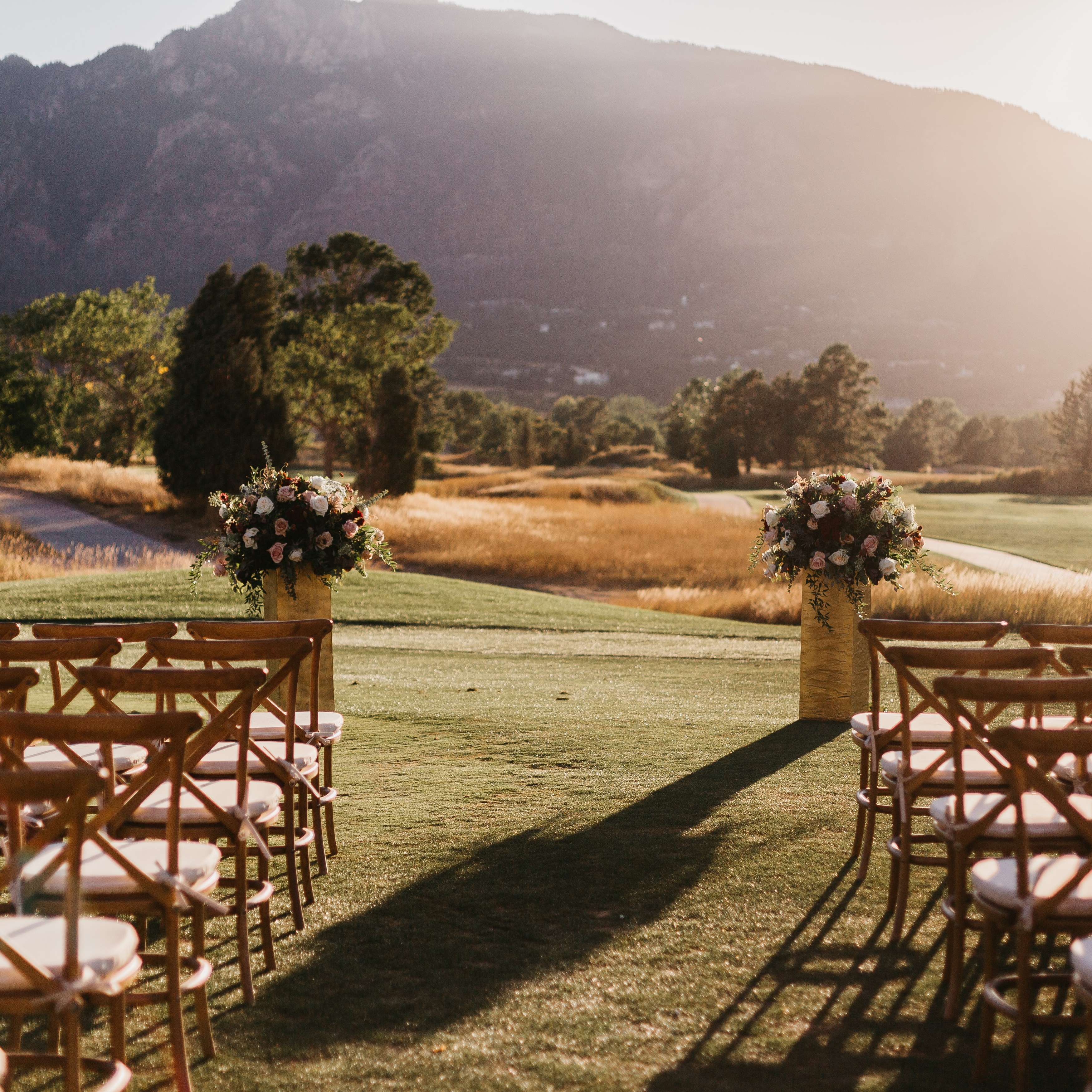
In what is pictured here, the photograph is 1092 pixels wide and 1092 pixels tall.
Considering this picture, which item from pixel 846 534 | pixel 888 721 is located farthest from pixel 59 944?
pixel 846 534

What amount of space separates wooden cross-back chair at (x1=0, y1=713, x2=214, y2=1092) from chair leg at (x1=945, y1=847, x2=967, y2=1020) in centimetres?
234

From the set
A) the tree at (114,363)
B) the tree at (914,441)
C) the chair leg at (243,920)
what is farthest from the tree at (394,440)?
the tree at (914,441)

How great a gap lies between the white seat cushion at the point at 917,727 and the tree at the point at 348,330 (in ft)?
112

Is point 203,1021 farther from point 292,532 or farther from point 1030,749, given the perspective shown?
point 292,532

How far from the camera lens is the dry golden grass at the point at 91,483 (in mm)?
32500

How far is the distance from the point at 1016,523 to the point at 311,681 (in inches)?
1483

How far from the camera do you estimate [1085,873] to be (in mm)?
2754

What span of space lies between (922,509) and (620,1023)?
44.0 meters

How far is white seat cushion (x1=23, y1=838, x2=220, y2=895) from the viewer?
2.95m

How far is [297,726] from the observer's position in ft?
15.7

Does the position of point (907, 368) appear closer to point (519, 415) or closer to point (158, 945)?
point (519, 415)

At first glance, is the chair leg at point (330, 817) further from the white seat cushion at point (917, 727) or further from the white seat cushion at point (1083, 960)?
the white seat cushion at point (1083, 960)

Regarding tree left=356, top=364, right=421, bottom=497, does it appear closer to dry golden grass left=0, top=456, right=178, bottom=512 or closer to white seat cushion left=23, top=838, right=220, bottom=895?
dry golden grass left=0, top=456, right=178, bottom=512

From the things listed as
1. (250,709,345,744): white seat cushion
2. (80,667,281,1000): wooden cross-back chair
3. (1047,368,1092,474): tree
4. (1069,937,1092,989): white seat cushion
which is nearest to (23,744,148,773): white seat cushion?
(250,709,345,744): white seat cushion
